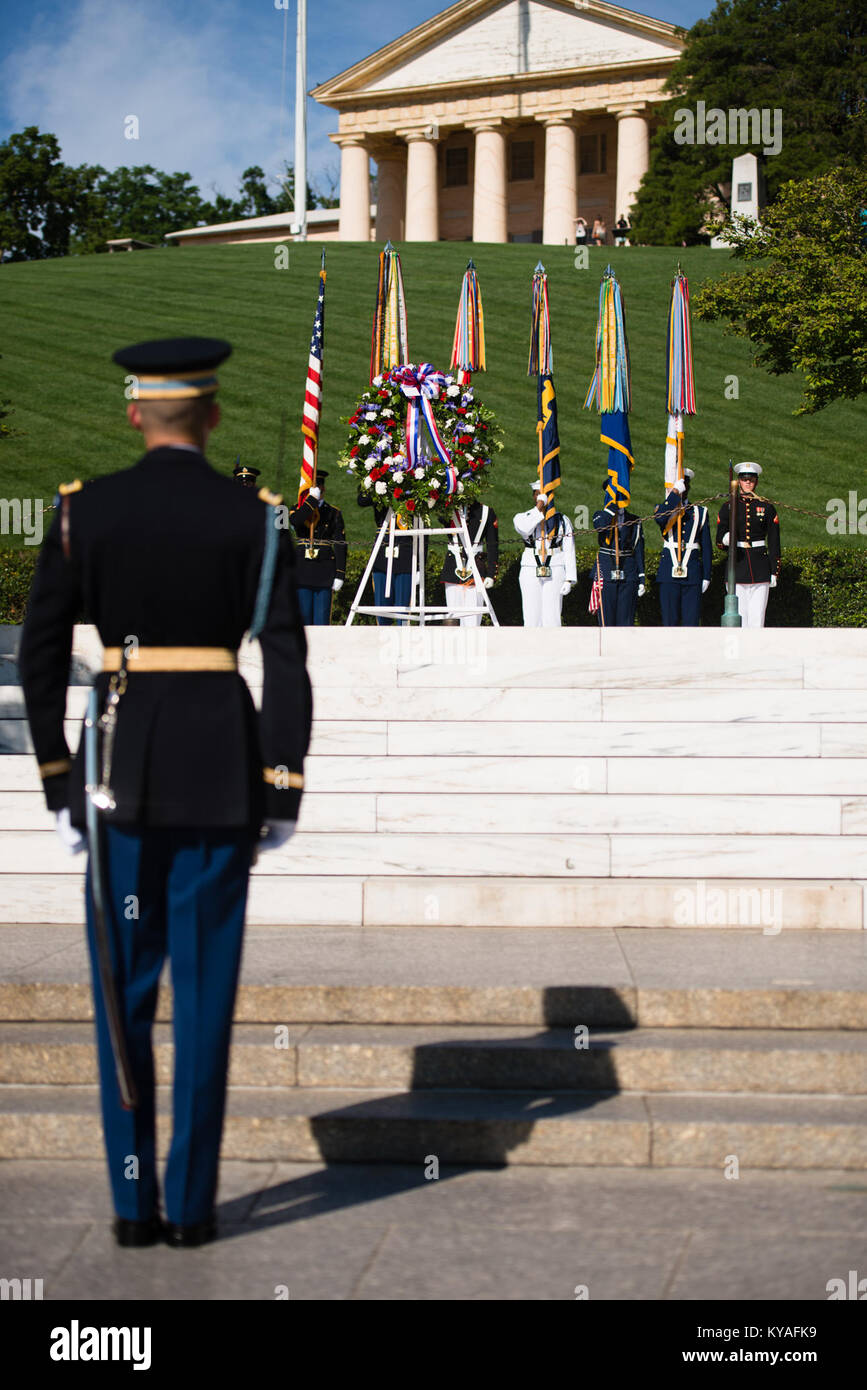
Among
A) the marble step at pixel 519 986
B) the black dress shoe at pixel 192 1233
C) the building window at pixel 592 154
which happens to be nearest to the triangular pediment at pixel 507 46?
the building window at pixel 592 154

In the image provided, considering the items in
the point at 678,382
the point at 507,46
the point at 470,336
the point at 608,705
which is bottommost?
the point at 608,705

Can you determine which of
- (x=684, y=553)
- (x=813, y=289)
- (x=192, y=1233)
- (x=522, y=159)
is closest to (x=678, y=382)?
(x=684, y=553)

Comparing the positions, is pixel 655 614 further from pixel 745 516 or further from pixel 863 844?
pixel 863 844

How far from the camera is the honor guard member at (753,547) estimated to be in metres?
15.6

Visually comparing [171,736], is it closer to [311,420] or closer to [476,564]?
[311,420]

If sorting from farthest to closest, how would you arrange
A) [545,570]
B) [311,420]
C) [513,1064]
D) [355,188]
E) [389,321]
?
[355,188] < [545,570] < [389,321] < [311,420] < [513,1064]

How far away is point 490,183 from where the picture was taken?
2682 inches

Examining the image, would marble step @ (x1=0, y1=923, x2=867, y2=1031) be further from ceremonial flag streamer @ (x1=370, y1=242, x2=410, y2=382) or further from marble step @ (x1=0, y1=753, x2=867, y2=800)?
ceremonial flag streamer @ (x1=370, y1=242, x2=410, y2=382)

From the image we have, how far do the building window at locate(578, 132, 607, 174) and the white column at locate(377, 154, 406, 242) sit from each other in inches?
359

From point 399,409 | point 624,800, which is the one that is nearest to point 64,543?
point 624,800

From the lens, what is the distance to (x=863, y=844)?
732 cm

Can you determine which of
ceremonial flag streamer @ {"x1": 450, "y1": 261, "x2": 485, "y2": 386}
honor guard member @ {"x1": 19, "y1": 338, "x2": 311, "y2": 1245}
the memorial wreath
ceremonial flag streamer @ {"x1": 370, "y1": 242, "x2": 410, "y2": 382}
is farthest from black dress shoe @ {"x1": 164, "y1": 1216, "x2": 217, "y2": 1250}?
ceremonial flag streamer @ {"x1": 450, "y1": 261, "x2": 485, "y2": 386}

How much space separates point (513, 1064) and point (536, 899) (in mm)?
1871
